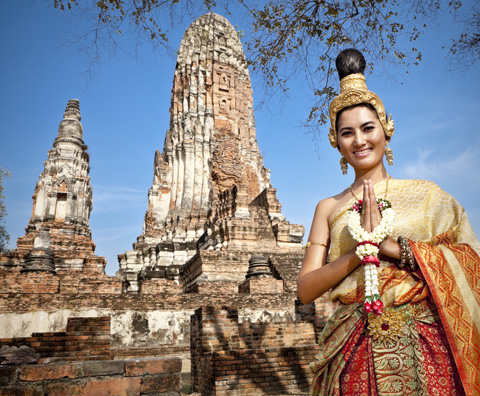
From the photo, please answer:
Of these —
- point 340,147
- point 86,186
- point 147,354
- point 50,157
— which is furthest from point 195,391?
point 50,157

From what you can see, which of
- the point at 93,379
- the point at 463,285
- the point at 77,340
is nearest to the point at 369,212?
the point at 463,285

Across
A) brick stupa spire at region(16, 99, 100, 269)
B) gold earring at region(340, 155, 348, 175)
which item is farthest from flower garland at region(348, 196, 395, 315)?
brick stupa spire at region(16, 99, 100, 269)

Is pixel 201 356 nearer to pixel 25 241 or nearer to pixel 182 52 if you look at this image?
pixel 25 241

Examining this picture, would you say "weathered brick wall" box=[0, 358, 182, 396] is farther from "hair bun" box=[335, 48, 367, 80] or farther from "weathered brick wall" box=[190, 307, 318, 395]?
"weathered brick wall" box=[190, 307, 318, 395]

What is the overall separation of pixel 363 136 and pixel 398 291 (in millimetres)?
773

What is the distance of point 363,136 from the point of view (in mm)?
2021

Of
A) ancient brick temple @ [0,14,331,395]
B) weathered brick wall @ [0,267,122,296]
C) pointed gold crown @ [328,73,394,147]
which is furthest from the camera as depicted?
weathered brick wall @ [0,267,122,296]

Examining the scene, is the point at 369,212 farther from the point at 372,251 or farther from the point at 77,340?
the point at 77,340

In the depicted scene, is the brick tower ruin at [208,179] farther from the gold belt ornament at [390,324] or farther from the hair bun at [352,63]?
the gold belt ornament at [390,324]

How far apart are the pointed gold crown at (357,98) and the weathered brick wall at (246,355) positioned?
4611 millimetres

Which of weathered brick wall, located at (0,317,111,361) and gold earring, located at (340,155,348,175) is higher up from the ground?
gold earring, located at (340,155,348,175)

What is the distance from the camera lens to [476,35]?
6.51 m

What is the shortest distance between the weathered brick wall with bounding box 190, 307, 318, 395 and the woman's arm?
166 inches

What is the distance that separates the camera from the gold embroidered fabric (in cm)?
169
